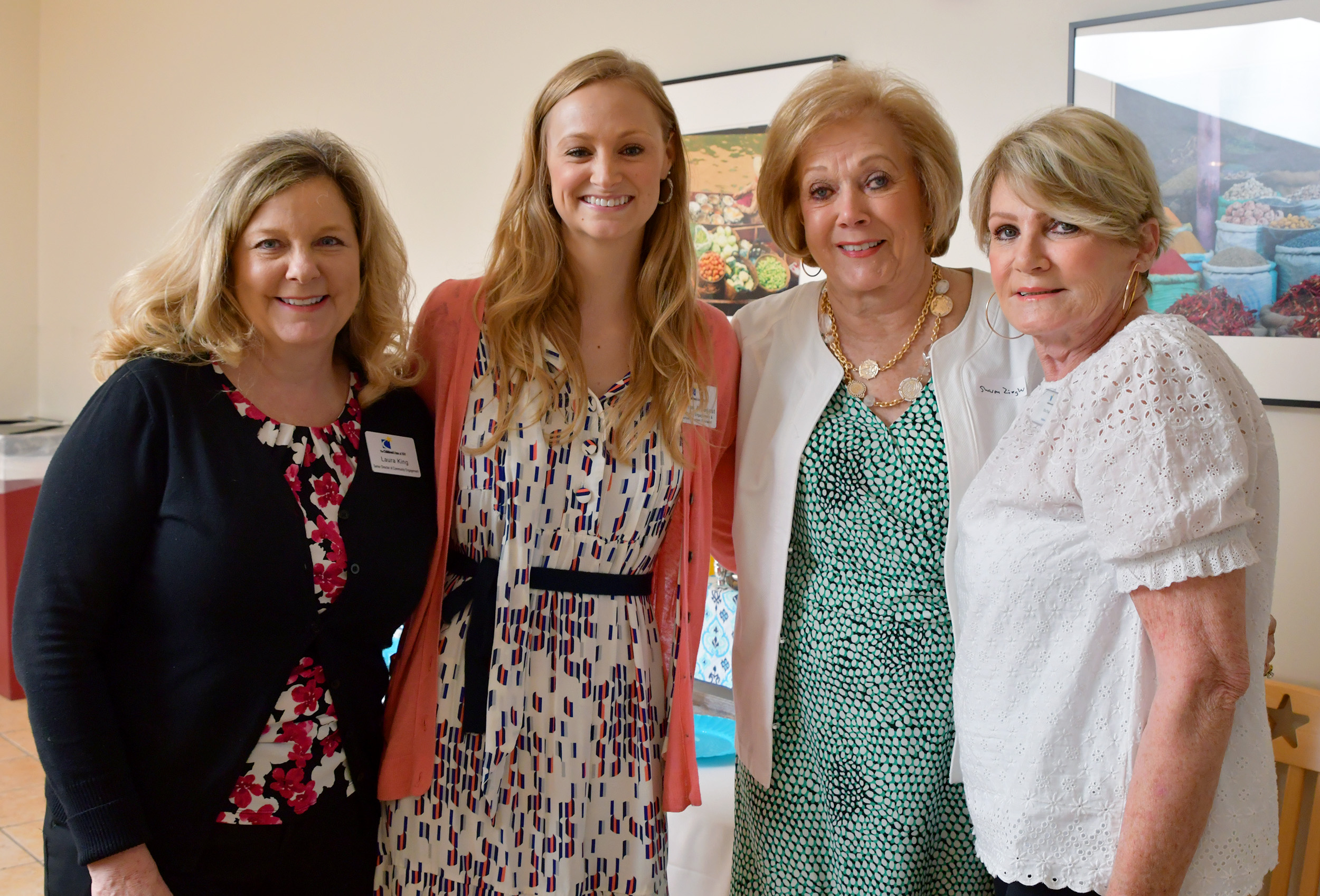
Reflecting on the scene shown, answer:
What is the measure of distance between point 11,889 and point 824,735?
3.14 m

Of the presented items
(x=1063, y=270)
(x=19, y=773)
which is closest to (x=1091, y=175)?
(x=1063, y=270)

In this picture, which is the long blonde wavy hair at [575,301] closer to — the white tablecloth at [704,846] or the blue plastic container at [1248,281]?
the white tablecloth at [704,846]

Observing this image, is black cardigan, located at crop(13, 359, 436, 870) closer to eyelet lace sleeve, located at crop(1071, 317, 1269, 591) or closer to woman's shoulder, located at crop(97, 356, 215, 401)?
woman's shoulder, located at crop(97, 356, 215, 401)

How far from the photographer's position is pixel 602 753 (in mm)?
1731

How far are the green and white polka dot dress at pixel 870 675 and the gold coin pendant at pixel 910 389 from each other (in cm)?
1

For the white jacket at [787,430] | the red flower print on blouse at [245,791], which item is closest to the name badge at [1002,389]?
the white jacket at [787,430]

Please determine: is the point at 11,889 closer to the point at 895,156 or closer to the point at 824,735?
the point at 824,735

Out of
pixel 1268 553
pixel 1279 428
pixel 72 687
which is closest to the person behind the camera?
pixel 1268 553

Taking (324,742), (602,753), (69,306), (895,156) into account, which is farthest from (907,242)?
(69,306)

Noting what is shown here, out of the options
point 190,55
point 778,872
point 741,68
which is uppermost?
point 190,55

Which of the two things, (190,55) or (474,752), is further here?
(190,55)

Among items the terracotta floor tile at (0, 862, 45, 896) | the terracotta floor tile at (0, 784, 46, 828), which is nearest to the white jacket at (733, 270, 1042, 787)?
the terracotta floor tile at (0, 862, 45, 896)

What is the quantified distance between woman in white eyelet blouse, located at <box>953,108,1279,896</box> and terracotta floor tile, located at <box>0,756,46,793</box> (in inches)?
A: 163

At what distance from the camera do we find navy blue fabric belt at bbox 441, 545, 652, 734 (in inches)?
65.0
